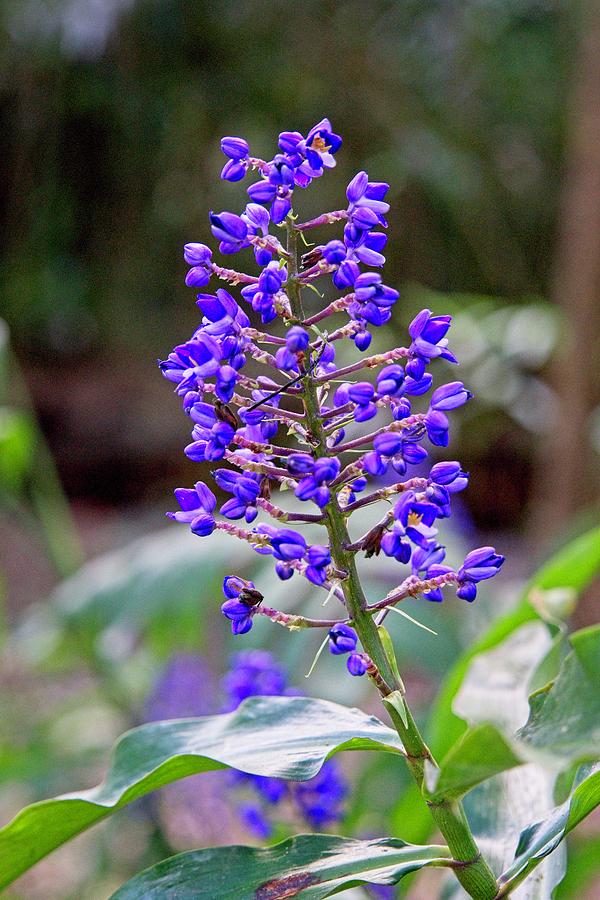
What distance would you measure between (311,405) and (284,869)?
0.33m

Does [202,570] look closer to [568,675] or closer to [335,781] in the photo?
[335,781]

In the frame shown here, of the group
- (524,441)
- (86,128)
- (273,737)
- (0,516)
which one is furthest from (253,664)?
(86,128)

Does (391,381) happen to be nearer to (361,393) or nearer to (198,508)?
(361,393)

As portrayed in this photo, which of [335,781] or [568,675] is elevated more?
[568,675]

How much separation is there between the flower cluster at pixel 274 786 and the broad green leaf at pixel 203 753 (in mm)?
211

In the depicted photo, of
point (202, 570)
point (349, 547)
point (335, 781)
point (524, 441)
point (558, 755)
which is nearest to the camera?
point (558, 755)

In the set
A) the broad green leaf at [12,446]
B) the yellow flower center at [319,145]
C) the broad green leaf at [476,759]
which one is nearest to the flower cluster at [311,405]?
the yellow flower center at [319,145]

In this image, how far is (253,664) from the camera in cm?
97

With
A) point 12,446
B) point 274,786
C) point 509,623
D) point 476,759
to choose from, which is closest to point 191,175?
point 12,446

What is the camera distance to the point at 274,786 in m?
0.91

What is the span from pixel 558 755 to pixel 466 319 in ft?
5.60

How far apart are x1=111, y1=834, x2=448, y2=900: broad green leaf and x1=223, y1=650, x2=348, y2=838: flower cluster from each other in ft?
0.80

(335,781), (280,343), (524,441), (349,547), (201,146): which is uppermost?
(201,146)

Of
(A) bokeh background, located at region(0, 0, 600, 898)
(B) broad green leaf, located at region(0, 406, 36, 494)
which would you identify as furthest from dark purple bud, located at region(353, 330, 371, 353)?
(A) bokeh background, located at region(0, 0, 600, 898)
